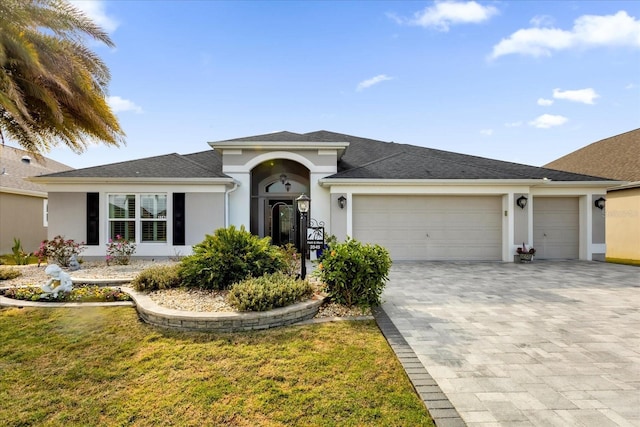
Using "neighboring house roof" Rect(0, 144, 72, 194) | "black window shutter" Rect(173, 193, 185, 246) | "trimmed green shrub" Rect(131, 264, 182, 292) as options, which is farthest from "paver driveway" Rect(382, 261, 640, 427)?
"neighboring house roof" Rect(0, 144, 72, 194)

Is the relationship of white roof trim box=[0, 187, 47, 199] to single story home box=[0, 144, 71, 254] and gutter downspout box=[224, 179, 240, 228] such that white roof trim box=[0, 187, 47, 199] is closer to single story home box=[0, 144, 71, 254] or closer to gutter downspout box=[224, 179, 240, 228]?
single story home box=[0, 144, 71, 254]

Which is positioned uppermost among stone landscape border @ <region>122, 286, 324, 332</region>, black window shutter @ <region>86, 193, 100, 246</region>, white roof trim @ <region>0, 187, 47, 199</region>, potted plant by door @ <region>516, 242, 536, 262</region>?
white roof trim @ <region>0, 187, 47, 199</region>

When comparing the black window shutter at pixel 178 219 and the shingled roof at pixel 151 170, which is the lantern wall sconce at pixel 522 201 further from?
the black window shutter at pixel 178 219

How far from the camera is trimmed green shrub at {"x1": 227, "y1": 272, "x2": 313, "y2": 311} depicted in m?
4.99

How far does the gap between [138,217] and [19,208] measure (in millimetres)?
9430

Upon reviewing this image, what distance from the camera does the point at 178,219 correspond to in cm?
1127

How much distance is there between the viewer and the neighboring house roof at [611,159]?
14845 millimetres

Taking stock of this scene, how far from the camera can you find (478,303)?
623 centimetres

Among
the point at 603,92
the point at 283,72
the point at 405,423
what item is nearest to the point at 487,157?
the point at 603,92

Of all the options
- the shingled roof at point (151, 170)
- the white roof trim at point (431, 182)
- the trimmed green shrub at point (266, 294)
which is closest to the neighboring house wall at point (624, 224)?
the white roof trim at point (431, 182)

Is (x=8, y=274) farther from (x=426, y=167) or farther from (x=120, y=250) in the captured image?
(x=426, y=167)

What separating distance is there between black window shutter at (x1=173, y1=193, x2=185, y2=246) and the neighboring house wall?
17.7 meters

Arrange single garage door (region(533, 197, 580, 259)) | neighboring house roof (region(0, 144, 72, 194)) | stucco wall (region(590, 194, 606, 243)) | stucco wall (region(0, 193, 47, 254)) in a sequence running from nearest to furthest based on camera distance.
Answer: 1. stucco wall (region(590, 194, 606, 243))
2. single garage door (region(533, 197, 580, 259))
3. stucco wall (region(0, 193, 47, 254))
4. neighboring house roof (region(0, 144, 72, 194))

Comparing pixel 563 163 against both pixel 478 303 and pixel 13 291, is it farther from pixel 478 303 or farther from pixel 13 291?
pixel 13 291
